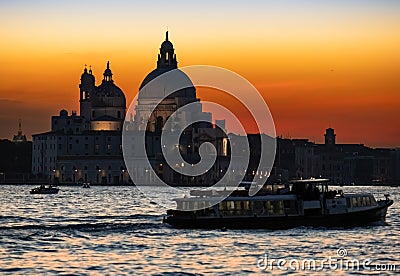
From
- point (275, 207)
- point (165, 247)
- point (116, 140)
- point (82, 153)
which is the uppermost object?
point (116, 140)

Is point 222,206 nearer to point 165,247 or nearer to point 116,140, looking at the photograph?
point 165,247

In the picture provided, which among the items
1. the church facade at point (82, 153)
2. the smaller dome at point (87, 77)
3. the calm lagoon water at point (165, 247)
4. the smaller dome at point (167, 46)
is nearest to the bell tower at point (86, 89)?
the smaller dome at point (87, 77)

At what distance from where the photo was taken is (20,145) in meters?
150

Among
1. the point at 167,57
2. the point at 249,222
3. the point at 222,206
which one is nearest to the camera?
the point at 249,222

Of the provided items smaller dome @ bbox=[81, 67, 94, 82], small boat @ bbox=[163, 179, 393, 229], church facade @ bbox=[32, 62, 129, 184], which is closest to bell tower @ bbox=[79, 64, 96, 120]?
smaller dome @ bbox=[81, 67, 94, 82]

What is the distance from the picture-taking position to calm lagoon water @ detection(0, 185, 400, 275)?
28.2 metres

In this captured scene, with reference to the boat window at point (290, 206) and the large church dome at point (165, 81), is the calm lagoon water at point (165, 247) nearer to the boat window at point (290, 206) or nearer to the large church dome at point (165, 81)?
the boat window at point (290, 206)

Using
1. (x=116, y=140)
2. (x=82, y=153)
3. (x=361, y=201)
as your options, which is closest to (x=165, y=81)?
(x=116, y=140)

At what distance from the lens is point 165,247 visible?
3322 cm

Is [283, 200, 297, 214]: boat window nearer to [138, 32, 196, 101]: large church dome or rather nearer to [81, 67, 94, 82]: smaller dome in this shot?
[138, 32, 196, 101]: large church dome

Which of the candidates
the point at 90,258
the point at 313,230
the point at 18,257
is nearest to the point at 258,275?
the point at 90,258

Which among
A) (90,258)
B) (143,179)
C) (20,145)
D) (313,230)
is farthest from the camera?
(20,145)

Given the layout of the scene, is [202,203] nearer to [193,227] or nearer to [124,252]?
[193,227]

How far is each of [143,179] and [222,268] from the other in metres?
109
